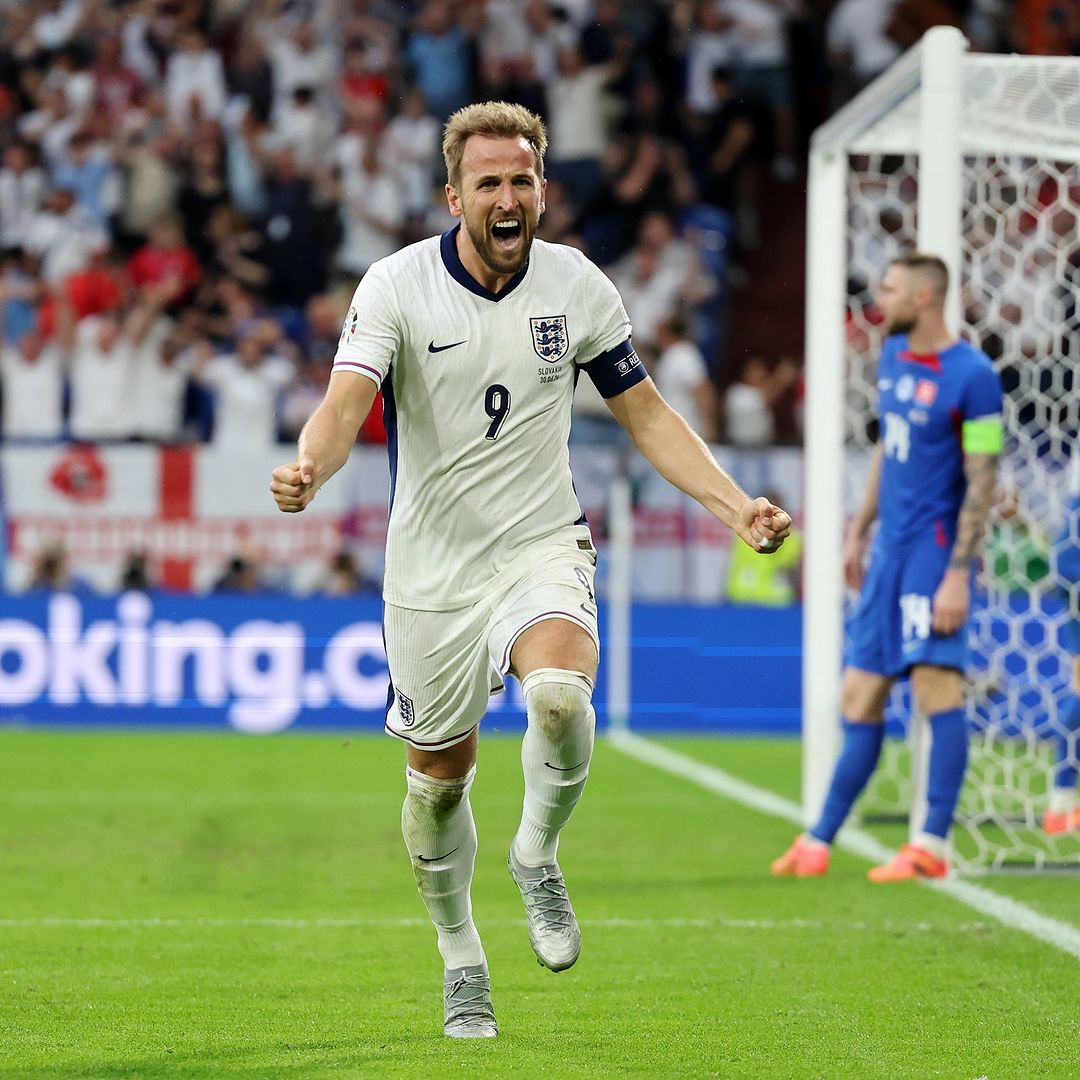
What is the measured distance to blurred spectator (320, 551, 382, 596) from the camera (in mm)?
14625

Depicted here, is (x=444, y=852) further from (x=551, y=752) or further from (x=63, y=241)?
(x=63, y=241)

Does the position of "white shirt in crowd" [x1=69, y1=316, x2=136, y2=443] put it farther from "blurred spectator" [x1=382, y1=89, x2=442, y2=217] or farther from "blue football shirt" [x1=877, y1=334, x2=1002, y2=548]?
"blue football shirt" [x1=877, y1=334, x2=1002, y2=548]

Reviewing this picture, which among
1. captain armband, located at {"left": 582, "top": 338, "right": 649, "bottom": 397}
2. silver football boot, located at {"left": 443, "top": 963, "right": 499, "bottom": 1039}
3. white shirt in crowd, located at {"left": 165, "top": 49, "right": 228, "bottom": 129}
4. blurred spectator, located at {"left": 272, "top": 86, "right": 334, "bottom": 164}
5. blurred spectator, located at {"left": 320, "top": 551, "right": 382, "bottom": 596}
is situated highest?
white shirt in crowd, located at {"left": 165, "top": 49, "right": 228, "bottom": 129}

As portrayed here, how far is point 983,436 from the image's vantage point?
7.21 m

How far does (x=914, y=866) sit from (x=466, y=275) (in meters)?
3.69

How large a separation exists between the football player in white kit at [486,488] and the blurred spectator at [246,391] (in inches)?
434

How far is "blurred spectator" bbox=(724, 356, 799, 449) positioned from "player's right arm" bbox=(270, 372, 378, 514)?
37.0 ft

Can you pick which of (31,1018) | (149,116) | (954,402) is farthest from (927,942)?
(149,116)

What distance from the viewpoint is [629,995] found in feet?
17.3

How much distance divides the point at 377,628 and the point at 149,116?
21.9ft

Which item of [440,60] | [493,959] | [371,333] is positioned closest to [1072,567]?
[493,959]

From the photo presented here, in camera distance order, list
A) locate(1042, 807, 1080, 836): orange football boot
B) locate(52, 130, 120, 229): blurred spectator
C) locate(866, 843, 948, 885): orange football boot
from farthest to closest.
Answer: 1. locate(52, 130, 120, 229): blurred spectator
2. locate(1042, 807, 1080, 836): orange football boot
3. locate(866, 843, 948, 885): orange football boot

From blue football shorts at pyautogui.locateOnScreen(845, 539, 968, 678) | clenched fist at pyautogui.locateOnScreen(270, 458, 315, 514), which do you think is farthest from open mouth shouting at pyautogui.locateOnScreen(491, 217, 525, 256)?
blue football shorts at pyautogui.locateOnScreen(845, 539, 968, 678)

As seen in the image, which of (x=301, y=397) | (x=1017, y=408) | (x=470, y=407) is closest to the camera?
(x=470, y=407)
